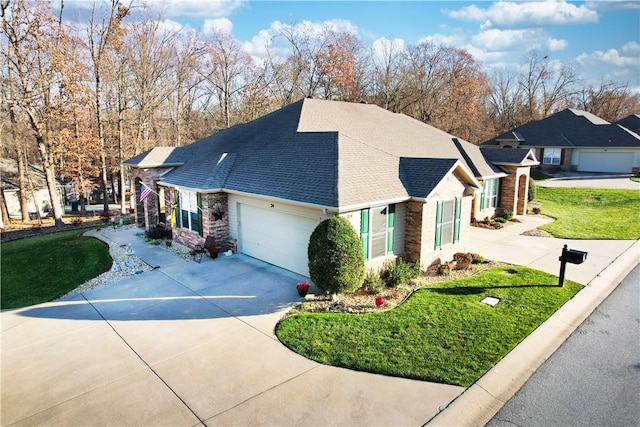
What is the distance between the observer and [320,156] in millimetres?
12812

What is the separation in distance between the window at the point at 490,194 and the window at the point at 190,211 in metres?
13.9

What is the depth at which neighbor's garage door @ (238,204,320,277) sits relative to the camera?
1195 centimetres

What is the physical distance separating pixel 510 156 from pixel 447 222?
1078cm

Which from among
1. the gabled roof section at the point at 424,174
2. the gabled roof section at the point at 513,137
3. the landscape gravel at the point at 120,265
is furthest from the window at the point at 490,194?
the gabled roof section at the point at 513,137

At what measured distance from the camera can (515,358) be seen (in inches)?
300

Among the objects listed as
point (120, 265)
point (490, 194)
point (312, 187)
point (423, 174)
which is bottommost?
point (120, 265)

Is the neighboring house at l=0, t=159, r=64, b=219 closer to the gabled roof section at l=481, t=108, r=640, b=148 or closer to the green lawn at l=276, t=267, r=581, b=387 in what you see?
the green lawn at l=276, t=267, r=581, b=387

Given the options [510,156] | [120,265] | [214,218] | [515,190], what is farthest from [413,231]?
[510,156]

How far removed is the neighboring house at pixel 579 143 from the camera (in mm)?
35031

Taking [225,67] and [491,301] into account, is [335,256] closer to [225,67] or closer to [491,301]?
[491,301]

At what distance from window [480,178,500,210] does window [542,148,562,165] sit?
72.0ft

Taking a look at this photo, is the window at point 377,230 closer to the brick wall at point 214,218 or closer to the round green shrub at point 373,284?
the round green shrub at point 373,284

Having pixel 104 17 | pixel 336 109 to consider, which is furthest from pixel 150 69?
pixel 336 109

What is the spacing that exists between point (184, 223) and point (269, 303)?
298 inches
